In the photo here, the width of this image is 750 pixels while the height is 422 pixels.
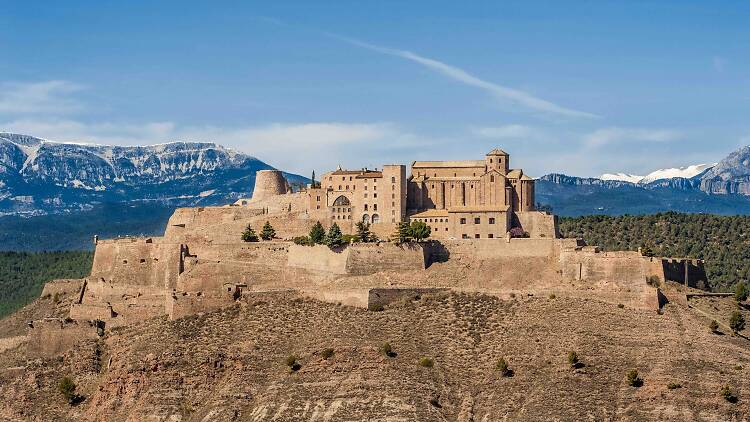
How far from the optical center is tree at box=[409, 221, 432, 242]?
113062mm

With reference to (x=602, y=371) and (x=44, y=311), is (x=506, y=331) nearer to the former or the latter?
(x=602, y=371)

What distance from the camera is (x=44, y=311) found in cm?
12262

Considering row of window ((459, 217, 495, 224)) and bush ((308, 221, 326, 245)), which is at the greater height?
row of window ((459, 217, 495, 224))

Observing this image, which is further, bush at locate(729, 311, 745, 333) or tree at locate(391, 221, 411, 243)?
tree at locate(391, 221, 411, 243)

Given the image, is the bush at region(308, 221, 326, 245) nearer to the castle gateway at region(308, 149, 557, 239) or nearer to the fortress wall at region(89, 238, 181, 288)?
the castle gateway at region(308, 149, 557, 239)

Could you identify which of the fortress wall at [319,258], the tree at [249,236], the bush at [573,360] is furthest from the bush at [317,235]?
the bush at [573,360]

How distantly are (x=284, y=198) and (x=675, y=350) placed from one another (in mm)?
42537

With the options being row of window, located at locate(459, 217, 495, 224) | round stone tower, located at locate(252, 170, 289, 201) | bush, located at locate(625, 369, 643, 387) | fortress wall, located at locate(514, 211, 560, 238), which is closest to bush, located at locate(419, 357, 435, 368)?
bush, located at locate(625, 369, 643, 387)

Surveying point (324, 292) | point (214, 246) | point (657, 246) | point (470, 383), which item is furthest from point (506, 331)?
point (657, 246)

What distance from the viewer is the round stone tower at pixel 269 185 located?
421 ft

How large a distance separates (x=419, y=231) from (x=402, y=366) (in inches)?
819

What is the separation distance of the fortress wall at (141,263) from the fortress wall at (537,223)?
28.2m

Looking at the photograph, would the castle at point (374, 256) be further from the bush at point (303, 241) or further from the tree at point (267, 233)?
the bush at point (303, 241)

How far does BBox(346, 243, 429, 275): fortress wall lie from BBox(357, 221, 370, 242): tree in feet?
9.58
